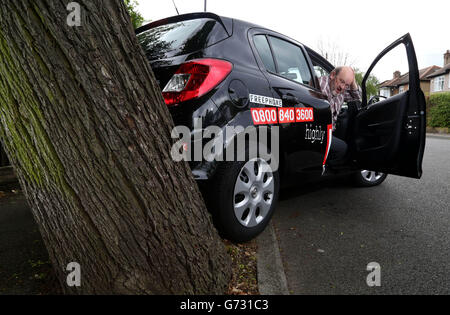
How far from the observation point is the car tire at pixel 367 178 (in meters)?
4.42

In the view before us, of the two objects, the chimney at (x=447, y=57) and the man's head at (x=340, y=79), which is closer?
the man's head at (x=340, y=79)

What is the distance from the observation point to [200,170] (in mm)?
2189

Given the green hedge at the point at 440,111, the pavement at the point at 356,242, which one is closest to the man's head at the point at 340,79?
the pavement at the point at 356,242

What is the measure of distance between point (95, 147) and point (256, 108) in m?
1.42

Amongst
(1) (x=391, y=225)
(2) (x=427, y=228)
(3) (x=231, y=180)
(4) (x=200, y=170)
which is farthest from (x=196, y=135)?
(2) (x=427, y=228)

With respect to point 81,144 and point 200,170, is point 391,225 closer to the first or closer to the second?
point 200,170

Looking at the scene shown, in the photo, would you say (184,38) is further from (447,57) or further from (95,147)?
(447,57)

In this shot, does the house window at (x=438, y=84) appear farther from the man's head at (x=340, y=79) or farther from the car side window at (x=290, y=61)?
the car side window at (x=290, y=61)

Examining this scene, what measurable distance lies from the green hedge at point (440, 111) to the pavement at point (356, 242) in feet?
62.6

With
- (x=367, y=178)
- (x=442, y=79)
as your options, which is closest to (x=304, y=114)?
(x=367, y=178)

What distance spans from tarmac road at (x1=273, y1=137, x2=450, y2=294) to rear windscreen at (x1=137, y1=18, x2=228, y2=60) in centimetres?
186

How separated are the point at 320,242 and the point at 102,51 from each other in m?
2.37
